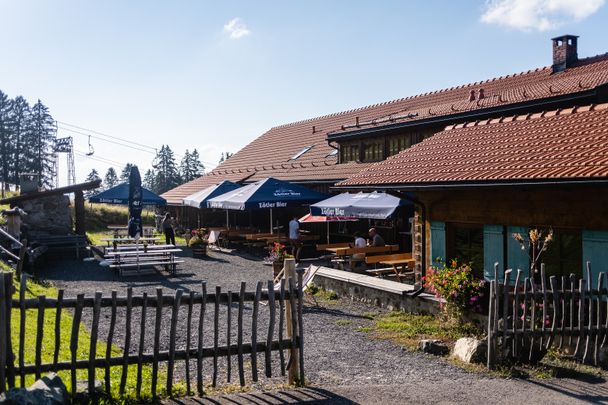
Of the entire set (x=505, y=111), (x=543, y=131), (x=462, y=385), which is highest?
(x=505, y=111)

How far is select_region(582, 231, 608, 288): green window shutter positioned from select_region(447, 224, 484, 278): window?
2.18 metres

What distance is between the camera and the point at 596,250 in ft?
26.8

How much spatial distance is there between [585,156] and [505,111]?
243 inches

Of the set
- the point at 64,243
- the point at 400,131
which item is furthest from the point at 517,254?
the point at 64,243

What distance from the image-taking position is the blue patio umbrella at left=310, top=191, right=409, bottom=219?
41.1 ft

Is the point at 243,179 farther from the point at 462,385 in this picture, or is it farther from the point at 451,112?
the point at 462,385

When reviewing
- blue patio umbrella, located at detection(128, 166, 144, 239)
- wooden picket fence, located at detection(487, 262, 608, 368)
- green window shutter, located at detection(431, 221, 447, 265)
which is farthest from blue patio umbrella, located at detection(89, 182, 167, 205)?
wooden picket fence, located at detection(487, 262, 608, 368)

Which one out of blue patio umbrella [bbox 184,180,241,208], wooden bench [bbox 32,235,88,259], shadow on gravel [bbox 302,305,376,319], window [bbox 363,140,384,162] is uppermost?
window [bbox 363,140,384,162]

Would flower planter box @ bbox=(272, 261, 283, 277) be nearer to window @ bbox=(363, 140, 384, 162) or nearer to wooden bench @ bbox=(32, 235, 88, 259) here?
window @ bbox=(363, 140, 384, 162)

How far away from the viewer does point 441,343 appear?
8.16 metres

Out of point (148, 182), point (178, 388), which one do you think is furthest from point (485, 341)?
point (148, 182)

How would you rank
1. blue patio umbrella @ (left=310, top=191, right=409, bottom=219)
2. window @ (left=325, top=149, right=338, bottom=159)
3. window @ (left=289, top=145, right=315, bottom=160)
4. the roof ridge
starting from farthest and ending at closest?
window @ (left=289, top=145, right=315, bottom=160), window @ (left=325, top=149, right=338, bottom=159), blue patio umbrella @ (left=310, top=191, right=409, bottom=219), the roof ridge

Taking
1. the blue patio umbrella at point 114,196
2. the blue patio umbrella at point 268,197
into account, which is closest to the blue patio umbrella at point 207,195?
the blue patio umbrella at point 268,197

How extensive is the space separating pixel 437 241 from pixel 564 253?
101 inches
